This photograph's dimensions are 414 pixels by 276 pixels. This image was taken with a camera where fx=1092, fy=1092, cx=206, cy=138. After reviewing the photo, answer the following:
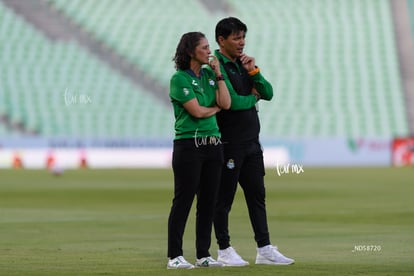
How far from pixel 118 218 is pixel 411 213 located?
15.2 ft

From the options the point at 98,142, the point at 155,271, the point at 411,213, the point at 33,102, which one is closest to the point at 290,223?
the point at 411,213

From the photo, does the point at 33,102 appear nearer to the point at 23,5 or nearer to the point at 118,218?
the point at 23,5

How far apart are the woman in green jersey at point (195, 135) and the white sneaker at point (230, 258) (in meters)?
0.14

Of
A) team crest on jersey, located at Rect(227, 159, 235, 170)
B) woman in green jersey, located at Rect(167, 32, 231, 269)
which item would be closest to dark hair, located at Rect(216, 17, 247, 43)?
woman in green jersey, located at Rect(167, 32, 231, 269)

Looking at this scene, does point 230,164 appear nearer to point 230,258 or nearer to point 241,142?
point 241,142

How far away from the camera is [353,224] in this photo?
15.2m

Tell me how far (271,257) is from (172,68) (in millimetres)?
36004

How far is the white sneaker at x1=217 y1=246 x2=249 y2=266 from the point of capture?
9766 mm

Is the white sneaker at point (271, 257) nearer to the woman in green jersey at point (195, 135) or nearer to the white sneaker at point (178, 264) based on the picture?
the woman in green jersey at point (195, 135)

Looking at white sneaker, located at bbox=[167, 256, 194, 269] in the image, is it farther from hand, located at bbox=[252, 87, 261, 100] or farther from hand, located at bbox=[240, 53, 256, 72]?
hand, located at bbox=[240, 53, 256, 72]

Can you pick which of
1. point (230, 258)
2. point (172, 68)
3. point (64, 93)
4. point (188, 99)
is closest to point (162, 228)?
point (230, 258)

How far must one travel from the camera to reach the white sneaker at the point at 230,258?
9.77m

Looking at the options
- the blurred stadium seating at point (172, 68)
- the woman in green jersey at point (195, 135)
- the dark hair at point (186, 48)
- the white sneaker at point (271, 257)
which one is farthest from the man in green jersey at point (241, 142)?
the blurred stadium seating at point (172, 68)

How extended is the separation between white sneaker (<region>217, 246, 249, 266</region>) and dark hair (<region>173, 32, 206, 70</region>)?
1.71 metres
